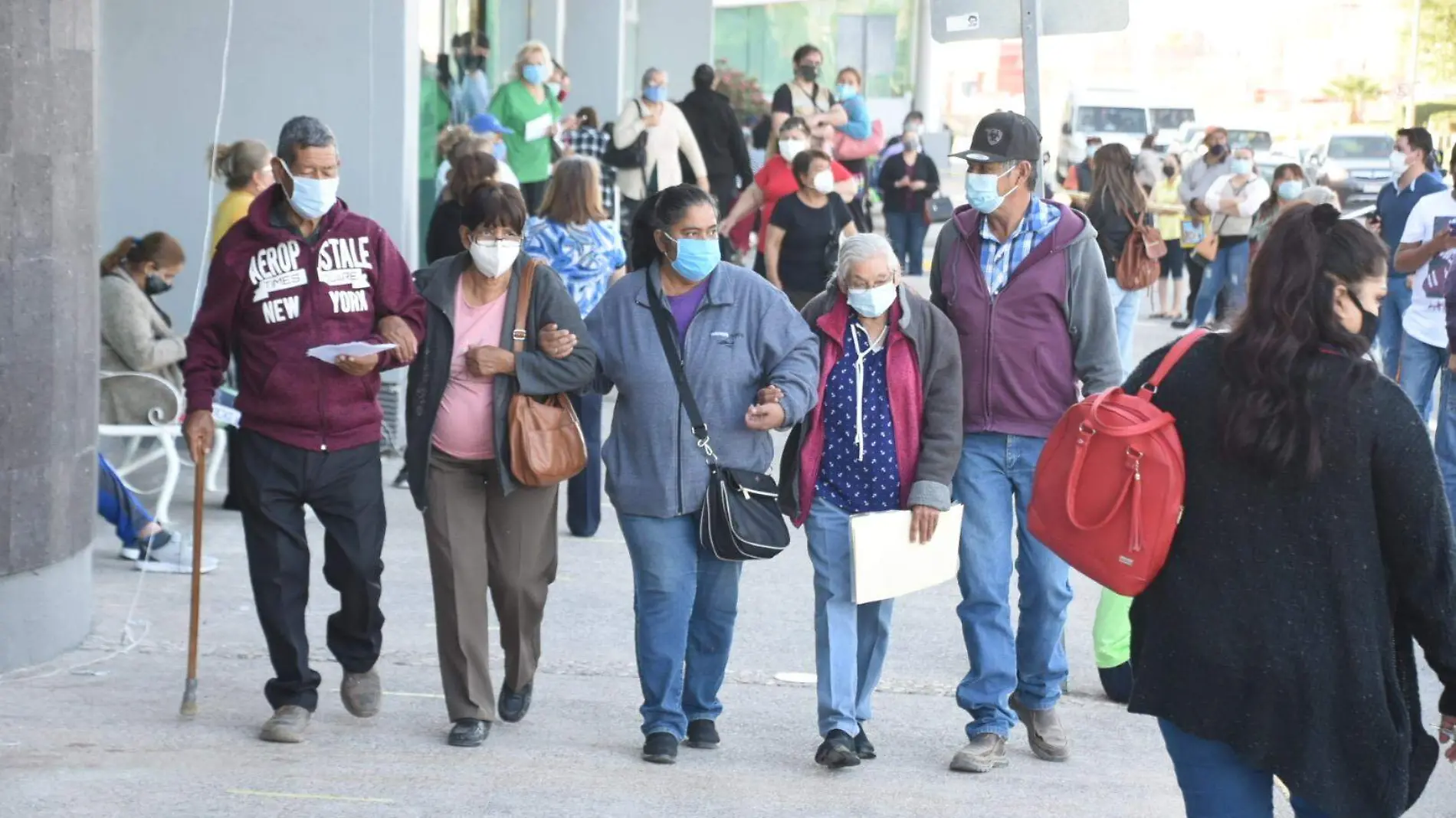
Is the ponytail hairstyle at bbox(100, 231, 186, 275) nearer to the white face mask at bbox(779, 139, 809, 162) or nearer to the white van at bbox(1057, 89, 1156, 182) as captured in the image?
the white face mask at bbox(779, 139, 809, 162)

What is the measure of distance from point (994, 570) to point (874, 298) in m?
0.92

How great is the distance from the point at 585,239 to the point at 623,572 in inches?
58.0

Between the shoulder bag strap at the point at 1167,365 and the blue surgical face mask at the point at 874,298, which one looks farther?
the blue surgical face mask at the point at 874,298

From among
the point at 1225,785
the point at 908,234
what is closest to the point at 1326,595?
the point at 1225,785

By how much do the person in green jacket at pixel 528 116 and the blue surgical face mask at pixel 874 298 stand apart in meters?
8.26

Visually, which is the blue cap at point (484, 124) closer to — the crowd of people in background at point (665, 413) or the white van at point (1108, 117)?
the crowd of people in background at point (665, 413)

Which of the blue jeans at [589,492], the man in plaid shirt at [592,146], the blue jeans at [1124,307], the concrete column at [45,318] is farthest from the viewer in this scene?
the man in plaid shirt at [592,146]

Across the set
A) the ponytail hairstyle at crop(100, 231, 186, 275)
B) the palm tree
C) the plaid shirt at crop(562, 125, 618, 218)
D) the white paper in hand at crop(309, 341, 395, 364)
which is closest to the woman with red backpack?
the white paper in hand at crop(309, 341, 395, 364)

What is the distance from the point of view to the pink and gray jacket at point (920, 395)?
5.73 metres

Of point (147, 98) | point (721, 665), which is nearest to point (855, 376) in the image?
point (721, 665)

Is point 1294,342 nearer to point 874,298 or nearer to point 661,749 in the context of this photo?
point 874,298

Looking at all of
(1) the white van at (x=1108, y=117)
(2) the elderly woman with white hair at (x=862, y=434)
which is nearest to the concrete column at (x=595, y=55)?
(1) the white van at (x=1108, y=117)

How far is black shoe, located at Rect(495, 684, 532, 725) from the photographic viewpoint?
6227 millimetres

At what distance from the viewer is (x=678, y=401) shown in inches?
227
